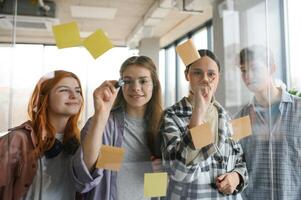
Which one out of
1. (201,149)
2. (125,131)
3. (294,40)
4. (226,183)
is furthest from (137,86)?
(294,40)

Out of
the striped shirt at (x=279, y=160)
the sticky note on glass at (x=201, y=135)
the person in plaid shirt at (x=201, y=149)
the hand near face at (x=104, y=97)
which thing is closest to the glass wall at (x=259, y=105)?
the striped shirt at (x=279, y=160)

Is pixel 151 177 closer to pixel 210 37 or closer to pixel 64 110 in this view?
pixel 64 110

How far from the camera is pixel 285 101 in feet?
3.67

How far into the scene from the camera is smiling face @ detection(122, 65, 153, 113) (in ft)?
2.63

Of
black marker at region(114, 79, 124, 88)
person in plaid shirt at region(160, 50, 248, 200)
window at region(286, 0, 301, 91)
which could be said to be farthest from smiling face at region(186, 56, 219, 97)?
window at region(286, 0, 301, 91)

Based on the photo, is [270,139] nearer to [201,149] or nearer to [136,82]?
[201,149]

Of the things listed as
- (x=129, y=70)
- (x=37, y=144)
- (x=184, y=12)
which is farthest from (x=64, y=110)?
(x=184, y=12)

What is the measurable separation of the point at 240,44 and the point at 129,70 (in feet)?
1.97

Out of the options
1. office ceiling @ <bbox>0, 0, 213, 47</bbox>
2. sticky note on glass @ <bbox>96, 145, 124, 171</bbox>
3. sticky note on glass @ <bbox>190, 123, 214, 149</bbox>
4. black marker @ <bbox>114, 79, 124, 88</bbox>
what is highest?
office ceiling @ <bbox>0, 0, 213, 47</bbox>

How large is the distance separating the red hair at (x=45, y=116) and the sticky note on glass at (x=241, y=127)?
540 mm

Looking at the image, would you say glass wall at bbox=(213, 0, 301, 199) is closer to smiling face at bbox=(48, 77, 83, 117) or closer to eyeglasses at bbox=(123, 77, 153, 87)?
eyeglasses at bbox=(123, 77, 153, 87)

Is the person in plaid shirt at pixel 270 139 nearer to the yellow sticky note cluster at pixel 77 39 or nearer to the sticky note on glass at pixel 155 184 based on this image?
the sticky note on glass at pixel 155 184

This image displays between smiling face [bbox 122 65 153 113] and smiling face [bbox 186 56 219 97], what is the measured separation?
141mm

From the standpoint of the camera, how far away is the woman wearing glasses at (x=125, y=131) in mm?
742
